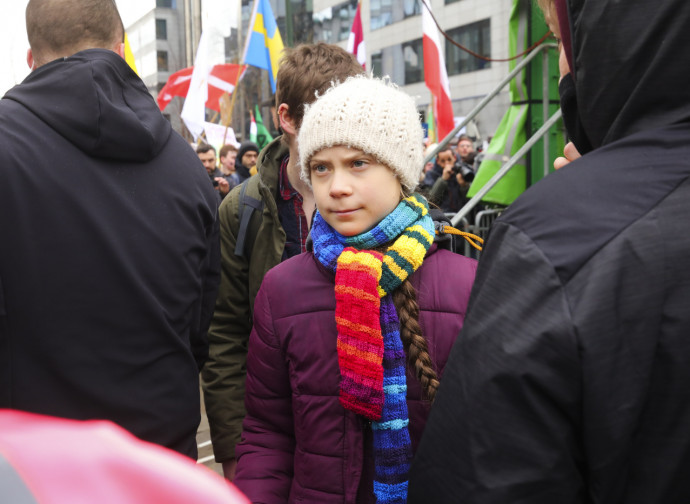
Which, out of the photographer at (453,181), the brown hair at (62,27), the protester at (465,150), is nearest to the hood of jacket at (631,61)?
the brown hair at (62,27)

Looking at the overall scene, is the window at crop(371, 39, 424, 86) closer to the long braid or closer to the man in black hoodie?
the man in black hoodie

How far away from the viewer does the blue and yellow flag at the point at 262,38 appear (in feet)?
27.0

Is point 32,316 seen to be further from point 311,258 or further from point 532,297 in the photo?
point 532,297

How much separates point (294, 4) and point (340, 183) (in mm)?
36707

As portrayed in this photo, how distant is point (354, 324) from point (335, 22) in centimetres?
3710

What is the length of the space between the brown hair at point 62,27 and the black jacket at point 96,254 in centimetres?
15

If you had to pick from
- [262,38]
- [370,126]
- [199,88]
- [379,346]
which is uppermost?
[262,38]

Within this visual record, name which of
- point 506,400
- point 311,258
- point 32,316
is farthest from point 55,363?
point 506,400

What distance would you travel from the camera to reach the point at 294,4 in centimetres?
3616

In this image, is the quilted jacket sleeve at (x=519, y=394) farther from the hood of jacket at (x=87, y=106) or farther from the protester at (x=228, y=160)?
the protester at (x=228, y=160)

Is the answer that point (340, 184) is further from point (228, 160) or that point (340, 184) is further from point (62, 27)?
point (228, 160)

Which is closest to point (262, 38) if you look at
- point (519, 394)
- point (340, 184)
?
point (340, 184)

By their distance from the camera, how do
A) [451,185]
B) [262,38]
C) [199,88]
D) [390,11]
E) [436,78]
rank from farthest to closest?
1. [390,11]
2. [451,185]
3. [199,88]
4. [262,38]
5. [436,78]

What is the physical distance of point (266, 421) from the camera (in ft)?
6.36
